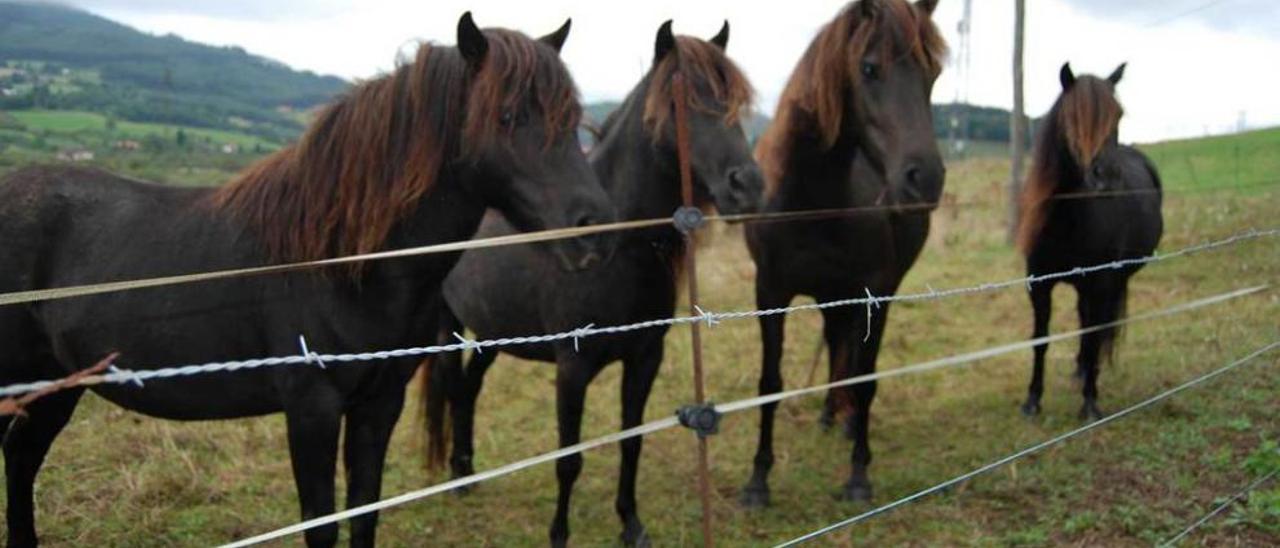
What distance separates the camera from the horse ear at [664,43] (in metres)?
3.46

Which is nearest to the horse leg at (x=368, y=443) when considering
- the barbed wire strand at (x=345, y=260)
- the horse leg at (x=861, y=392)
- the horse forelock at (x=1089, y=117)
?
the barbed wire strand at (x=345, y=260)

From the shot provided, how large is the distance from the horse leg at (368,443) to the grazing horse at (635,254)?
76 cm

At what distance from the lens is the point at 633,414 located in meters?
3.92

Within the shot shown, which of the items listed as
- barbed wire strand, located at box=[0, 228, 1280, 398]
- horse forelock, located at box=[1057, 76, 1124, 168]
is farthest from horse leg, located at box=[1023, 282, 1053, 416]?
barbed wire strand, located at box=[0, 228, 1280, 398]

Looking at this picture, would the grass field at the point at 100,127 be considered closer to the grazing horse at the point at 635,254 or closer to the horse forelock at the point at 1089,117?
the grazing horse at the point at 635,254

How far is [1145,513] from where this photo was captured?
4.02 meters

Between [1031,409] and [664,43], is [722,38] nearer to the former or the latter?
[664,43]

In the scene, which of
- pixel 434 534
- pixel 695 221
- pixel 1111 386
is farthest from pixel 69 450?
pixel 1111 386

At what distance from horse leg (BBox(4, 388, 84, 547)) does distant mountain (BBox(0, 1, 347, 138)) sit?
146cm

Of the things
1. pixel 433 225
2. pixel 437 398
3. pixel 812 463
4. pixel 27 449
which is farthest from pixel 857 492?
pixel 27 449

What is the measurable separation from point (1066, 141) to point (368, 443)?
4.64m

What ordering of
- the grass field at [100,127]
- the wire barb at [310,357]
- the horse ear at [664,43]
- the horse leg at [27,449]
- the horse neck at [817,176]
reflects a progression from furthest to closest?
the grass field at [100,127] → the horse neck at [817,176] → the horse ear at [664,43] → the horse leg at [27,449] → the wire barb at [310,357]

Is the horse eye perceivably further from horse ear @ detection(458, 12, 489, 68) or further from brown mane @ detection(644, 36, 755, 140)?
horse ear @ detection(458, 12, 489, 68)

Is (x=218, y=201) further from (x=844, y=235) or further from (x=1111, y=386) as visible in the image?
(x=1111, y=386)
